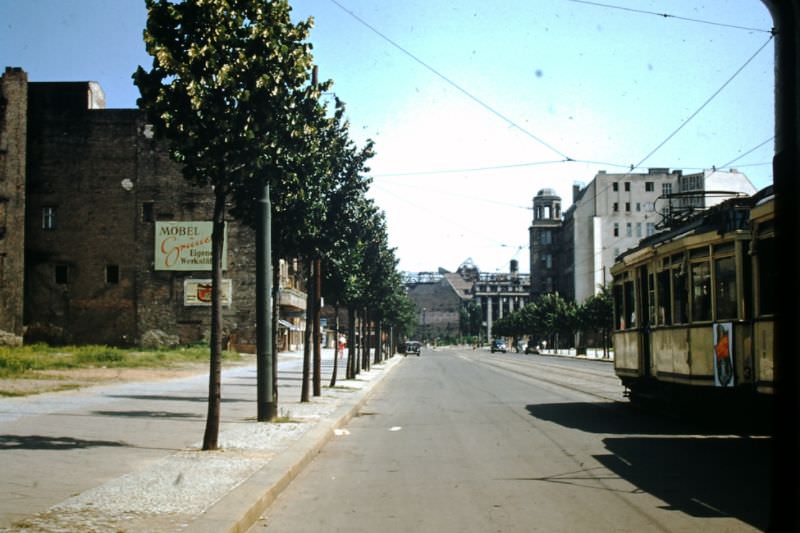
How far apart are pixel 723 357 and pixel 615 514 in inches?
225

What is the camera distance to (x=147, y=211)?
202 feet

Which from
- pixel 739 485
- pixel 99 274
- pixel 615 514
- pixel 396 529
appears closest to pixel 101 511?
pixel 396 529

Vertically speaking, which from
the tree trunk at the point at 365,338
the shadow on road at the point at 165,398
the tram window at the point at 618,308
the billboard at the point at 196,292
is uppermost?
the billboard at the point at 196,292

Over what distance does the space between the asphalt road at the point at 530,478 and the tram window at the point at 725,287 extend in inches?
70.3

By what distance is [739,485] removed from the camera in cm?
862

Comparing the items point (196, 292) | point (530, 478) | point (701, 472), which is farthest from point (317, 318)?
point (196, 292)

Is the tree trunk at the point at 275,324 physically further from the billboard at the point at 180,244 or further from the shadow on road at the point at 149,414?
the billboard at the point at 180,244

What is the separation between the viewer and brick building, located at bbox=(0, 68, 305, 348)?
60469mm

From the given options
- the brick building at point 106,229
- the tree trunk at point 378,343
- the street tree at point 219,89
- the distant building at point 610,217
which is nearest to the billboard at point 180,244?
the brick building at point 106,229

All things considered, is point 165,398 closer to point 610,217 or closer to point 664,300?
point 664,300

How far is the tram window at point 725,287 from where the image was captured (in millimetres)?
12289

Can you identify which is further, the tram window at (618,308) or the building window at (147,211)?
the building window at (147,211)

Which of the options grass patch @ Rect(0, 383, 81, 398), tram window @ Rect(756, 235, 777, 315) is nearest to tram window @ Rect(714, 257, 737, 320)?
tram window @ Rect(756, 235, 777, 315)

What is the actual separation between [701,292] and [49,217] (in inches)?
2181
